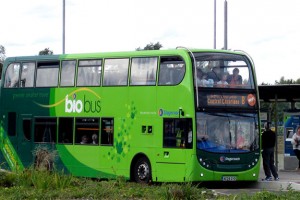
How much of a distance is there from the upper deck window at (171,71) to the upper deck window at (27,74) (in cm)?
643

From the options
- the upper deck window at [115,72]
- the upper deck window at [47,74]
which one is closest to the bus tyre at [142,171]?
the upper deck window at [115,72]

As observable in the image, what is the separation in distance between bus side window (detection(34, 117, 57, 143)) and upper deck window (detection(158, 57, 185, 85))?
17.8 feet

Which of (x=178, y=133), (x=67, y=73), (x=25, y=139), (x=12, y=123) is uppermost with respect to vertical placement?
(x=67, y=73)

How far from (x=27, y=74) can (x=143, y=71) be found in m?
5.89

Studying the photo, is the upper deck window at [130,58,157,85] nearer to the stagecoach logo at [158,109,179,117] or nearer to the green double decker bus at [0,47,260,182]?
the green double decker bus at [0,47,260,182]

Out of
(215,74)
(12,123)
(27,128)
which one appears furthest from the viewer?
(12,123)

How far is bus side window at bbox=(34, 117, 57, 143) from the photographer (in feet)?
91.6

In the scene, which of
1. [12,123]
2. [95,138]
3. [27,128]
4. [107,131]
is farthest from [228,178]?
[12,123]

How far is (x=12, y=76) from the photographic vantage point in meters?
29.7

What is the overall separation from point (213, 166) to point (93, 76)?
538 cm

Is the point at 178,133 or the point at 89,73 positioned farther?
the point at 89,73

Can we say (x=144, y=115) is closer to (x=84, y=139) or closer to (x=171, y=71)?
(x=171, y=71)

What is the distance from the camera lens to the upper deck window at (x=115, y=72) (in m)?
25.4

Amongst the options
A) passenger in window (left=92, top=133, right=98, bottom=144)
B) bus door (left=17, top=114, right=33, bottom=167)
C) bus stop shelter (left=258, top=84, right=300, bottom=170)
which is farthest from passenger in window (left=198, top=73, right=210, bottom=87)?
bus door (left=17, top=114, right=33, bottom=167)
